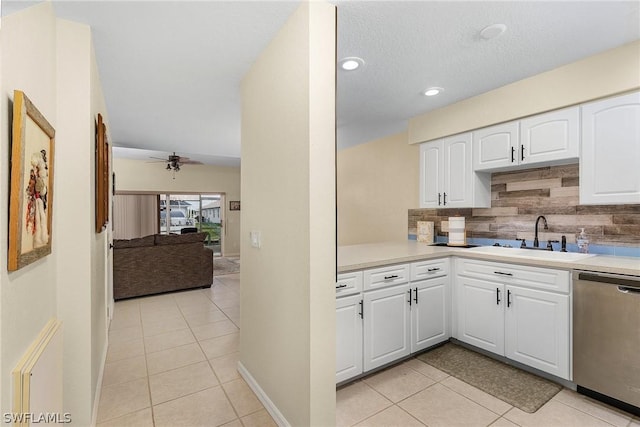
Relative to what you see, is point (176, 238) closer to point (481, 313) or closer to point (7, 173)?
point (7, 173)

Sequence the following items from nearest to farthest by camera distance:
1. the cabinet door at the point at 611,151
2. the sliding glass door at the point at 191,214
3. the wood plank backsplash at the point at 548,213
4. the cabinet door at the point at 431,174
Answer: the cabinet door at the point at 611,151 → the wood plank backsplash at the point at 548,213 → the cabinet door at the point at 431,174 → the sliding glass door at the point at 191,214

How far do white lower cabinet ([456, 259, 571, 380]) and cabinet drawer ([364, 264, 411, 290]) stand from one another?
0.68 m

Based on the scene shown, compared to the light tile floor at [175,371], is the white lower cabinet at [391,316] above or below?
above

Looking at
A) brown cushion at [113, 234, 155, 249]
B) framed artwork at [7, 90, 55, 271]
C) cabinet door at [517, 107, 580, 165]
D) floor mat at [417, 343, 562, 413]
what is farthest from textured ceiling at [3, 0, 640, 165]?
floor mat at [417, 343, 562, 413]

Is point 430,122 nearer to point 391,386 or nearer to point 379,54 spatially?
Result: point 379,54

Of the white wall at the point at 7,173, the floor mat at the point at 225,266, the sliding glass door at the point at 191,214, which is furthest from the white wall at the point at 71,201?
the sliding glass door at the point at 191,214

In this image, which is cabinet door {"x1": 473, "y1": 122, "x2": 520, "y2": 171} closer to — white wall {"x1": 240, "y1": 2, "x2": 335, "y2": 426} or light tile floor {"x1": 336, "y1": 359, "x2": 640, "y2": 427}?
light tile floor {"x1": 336, "y1": 359, "x2": 640, "y2": 427}

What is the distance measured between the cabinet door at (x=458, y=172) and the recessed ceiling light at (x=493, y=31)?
1275 mm

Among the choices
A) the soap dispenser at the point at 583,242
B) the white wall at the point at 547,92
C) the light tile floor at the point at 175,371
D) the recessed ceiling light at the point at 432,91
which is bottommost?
the light tile floor at the point at 175,371

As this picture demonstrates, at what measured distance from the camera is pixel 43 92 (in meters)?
1.48

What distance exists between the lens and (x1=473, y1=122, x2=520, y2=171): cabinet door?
2.75m

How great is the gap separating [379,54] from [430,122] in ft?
4.98

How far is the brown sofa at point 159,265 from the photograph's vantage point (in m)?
4.59

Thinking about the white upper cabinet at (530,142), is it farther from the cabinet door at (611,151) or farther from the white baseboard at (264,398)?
the white baseboard at (264,398)
